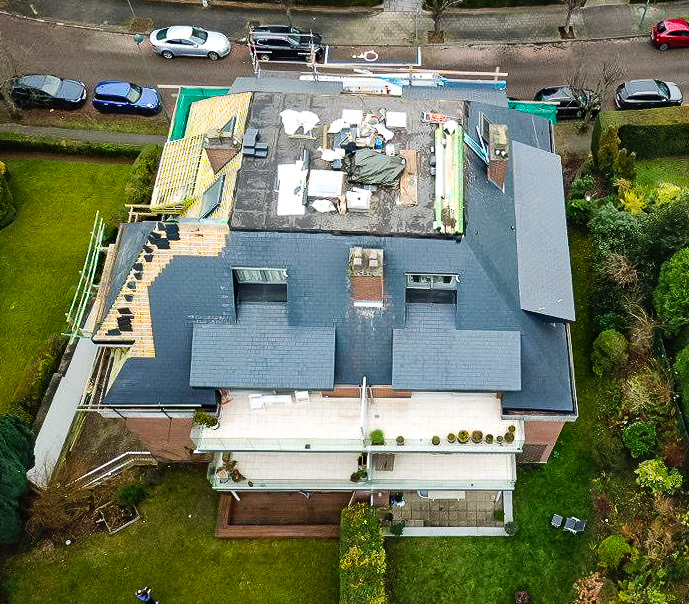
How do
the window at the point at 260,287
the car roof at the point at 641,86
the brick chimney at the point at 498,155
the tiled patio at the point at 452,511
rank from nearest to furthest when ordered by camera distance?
the window at the point at 260,287
the brick chimney at the point at 498,155
the tiled patio at the point at 452,511
the car roof at the point at 641,86

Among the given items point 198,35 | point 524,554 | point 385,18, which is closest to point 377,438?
point 524,554

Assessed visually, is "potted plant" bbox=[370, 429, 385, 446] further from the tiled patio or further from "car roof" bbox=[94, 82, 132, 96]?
"car roof" bbox=[94, 82, 132, 96]

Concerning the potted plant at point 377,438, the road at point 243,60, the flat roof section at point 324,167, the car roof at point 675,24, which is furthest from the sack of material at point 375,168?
the car roof at point 675,24

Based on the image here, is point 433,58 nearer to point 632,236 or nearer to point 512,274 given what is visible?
point 632,236

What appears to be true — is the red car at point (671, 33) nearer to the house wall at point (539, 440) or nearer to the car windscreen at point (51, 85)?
the house wall at point (539, 440)

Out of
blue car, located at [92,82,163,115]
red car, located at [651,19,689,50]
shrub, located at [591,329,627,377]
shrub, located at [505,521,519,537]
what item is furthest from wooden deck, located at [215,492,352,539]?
red car, located at [651,19,689,50]
